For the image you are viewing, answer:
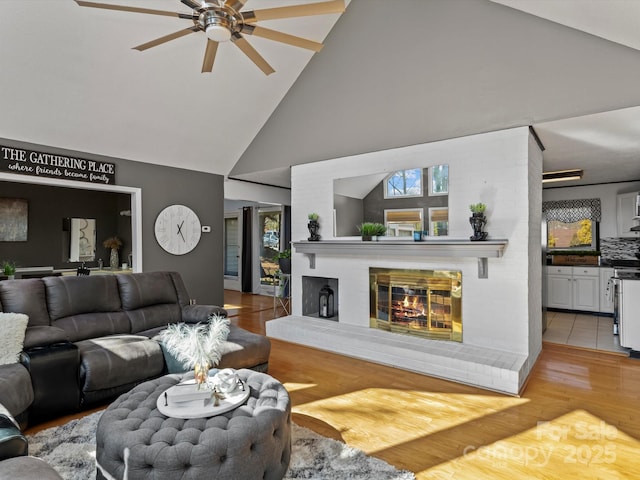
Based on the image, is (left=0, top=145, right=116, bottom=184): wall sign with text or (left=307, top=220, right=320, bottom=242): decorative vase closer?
(left=0, top=145, right=116, bottom=184): wall sign with text

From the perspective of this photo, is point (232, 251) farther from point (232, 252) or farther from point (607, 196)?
point (607, 196)

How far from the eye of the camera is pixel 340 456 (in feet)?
7.22

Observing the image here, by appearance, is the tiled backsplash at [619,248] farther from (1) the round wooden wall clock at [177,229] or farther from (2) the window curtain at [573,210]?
(1) the round wooden wall clock at [177,229]

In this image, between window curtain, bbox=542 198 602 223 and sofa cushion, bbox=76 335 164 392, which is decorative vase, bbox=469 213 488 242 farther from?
window curtain, bbox=542 198 602 223

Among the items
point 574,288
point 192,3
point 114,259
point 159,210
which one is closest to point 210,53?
point 192,3

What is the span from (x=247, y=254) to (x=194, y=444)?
7.47 meters

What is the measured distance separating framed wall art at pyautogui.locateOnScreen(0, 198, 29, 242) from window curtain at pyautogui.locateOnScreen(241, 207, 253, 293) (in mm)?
4245

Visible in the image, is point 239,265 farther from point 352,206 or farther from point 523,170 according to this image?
point 523,170

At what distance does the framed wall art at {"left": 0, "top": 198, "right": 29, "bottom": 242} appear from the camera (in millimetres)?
6066

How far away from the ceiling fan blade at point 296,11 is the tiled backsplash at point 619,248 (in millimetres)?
6217

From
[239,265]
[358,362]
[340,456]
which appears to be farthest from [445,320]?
[239,265]

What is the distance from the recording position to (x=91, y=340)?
319 centimetres

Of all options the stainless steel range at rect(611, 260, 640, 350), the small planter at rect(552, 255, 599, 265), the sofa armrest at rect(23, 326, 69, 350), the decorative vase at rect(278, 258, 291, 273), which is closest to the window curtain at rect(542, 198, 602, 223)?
the small planter at rect(552, 255, 599, 265)

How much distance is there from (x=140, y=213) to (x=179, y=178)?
88cm
